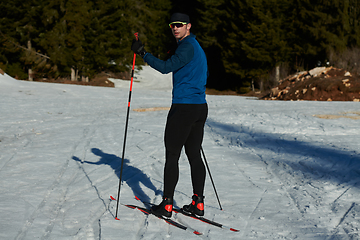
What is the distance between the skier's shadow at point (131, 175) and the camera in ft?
14.5

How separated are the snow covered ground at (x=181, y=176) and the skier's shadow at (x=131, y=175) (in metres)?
0.01

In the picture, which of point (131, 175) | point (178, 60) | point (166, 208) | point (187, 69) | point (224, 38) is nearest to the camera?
point (178, 60)

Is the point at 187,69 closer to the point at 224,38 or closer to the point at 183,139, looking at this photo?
Answer: the point at 183,139

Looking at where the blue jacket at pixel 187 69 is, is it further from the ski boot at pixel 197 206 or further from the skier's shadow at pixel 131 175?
the skier's shadow at pixel 131 175

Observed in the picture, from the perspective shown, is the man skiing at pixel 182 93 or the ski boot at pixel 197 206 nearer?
the man skiing at pixel 182 93

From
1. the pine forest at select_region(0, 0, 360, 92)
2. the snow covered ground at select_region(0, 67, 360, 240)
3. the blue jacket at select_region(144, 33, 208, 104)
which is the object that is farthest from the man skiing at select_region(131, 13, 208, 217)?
the pine forest at select_region(0, 0, 360, 92)

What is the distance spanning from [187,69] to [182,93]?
0.73 feet

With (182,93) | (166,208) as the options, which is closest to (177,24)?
(182,93)

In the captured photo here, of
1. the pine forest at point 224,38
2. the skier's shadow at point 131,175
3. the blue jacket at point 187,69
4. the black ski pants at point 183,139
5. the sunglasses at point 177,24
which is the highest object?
the pine forest at point 224,38

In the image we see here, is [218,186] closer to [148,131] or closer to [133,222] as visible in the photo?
[133,222]

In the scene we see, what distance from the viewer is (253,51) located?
3141 centimetres

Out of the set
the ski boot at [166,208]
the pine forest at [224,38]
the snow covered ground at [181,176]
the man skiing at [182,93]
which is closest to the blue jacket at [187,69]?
the man skiing at [182,93]

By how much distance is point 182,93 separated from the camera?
3.28 metres

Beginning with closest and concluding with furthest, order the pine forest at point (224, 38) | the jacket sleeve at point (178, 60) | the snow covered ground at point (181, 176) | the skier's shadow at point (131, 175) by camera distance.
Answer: the jacket sleeve at point (178, 60), the snow covered ground at point (181, 176), the skier's shadow at point (131, 175), the pine forest at point (224, 38)
